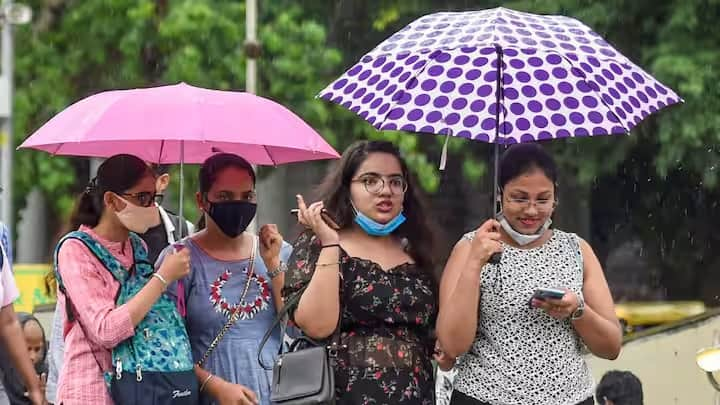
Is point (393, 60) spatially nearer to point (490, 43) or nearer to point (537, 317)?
point (490, 43)

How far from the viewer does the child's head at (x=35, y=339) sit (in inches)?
321

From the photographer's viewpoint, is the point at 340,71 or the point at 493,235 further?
the point at 340,71

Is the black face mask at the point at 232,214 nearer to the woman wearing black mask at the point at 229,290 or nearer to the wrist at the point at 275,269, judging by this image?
the woman wearing black mask at the point at 229,290

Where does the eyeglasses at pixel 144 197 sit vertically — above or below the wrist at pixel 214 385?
above

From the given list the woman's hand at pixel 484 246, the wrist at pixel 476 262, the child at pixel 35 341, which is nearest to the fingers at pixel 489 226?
the woman's hand at pixel 484 246

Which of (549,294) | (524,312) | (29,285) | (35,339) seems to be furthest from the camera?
(29,285)

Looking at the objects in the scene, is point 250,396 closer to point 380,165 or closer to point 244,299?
point 244,299

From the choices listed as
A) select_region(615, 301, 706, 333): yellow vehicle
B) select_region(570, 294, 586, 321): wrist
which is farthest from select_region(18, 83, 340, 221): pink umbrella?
select_region(615, 301, 706, 333): yellow vehicle

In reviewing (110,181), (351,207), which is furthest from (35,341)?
(351,207)

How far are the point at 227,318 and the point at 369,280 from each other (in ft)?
2.34

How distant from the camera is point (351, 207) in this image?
5.61 metres

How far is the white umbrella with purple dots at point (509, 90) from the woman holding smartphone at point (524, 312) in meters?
0.22

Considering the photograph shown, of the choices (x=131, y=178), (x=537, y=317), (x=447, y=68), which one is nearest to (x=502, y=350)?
(x=537, y=317)

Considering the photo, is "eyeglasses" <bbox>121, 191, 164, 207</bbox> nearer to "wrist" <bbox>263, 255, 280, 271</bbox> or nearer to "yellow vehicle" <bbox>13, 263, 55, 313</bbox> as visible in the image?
"wrist" <bbox>263, 255, 280, 271</bbox>
